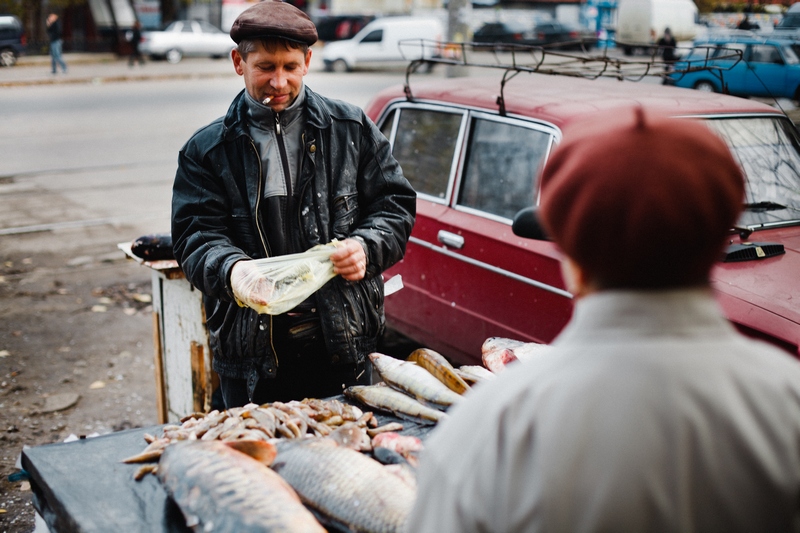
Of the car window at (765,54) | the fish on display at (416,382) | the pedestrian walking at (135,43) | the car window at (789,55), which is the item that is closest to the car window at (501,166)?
the fish on display at (416,382)

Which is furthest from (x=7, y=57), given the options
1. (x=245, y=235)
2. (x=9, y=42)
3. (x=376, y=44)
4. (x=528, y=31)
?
(x=245, y=235)

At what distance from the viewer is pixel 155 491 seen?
7.61ft

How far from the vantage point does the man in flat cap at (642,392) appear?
1151 millimetres

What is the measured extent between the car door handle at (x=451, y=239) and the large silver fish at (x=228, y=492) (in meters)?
2.67

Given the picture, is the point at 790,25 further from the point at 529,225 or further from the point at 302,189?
the point at 302,189

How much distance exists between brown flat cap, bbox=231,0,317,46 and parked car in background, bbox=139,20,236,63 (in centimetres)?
2829

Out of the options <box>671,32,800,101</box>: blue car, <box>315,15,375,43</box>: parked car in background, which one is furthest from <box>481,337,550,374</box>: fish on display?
<box>315,15,375,43</box>: parked car in background

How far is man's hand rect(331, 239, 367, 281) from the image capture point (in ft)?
9.61

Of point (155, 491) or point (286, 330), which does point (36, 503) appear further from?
point (286, 330)

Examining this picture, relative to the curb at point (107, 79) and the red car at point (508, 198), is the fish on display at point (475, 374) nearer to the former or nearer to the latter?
the red car at point (508, 198)

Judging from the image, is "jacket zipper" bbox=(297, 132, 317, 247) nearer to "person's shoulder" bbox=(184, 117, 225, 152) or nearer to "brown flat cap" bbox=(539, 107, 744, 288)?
"person's shoulder" bbox=(184, 117, 225, 152)

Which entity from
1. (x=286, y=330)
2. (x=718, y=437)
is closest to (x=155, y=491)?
(x=286, y=330)

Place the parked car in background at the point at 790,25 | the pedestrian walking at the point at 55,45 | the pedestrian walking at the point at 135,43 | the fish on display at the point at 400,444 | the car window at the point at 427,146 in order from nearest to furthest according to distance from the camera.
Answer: the fish on display at the point at 400,444, the car window at the point at 427,146, the parked car in background at the point at 790,25, the pedestrian walking at the point at 55,45, the pedestrian walking at the point at 135,43

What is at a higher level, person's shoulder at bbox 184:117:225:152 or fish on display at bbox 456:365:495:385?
person's shoulder at bbox 184:117:225:152
